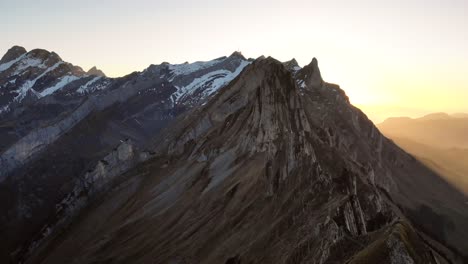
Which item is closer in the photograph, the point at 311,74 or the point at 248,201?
the point at 248,201

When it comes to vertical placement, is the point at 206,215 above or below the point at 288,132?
below

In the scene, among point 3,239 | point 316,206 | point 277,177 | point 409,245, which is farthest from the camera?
point 3,239

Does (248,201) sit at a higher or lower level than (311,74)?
lower

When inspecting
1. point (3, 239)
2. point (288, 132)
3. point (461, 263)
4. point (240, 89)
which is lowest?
point (461, 263)

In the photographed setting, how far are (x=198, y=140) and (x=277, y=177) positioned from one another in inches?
1601

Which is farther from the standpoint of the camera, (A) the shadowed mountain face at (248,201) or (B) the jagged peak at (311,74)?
(B) the jagged peak at (311,74)

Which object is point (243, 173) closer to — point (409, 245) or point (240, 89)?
point (240, 89)

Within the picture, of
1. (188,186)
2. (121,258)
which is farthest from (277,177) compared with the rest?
(121,258)

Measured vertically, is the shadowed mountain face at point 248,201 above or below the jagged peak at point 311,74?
below

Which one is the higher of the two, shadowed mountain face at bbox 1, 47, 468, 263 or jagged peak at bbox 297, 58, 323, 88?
jagged peak at bbox 297, 58, 323, 88

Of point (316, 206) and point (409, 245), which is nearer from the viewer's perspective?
point (409, 245)

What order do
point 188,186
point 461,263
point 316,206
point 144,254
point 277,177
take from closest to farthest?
point 316,206 → point 277,177 → point 144,254 → point 188,186 → point 461,263

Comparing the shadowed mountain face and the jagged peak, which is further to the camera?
the jagged peak

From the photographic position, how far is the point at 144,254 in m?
103
